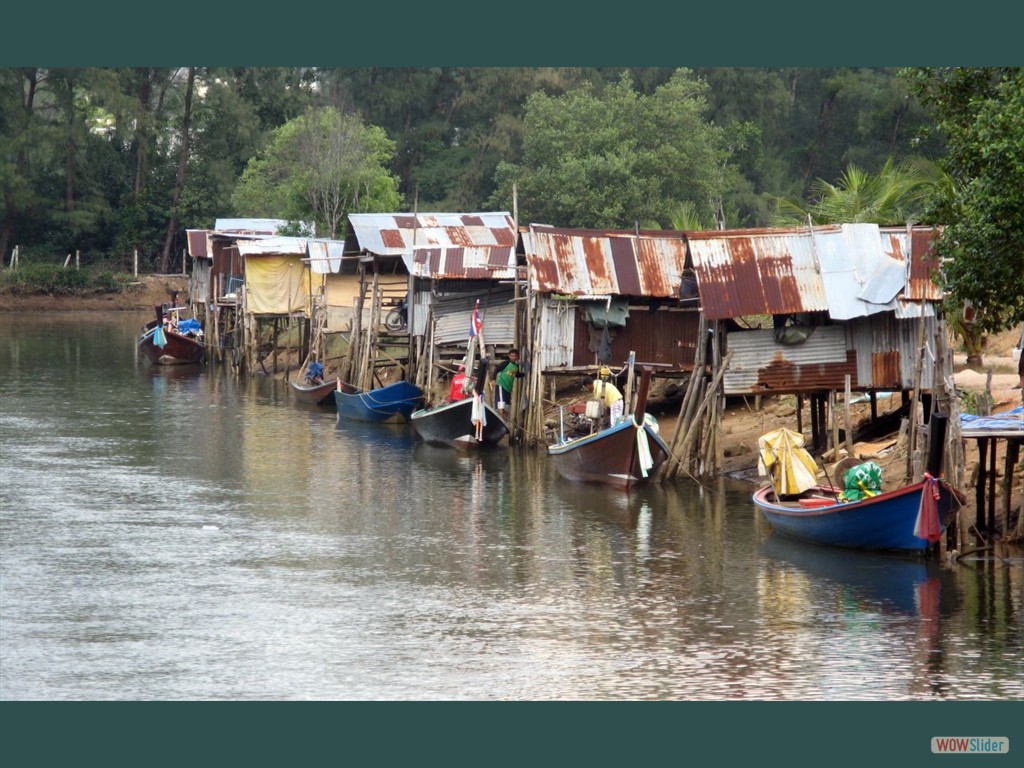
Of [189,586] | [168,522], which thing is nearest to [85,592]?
[189,586]

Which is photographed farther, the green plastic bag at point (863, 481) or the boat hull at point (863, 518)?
the green plastic bag at point (863, 481)

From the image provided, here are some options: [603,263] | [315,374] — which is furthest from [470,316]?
[315,374]

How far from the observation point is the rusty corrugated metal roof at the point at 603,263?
1115 inches

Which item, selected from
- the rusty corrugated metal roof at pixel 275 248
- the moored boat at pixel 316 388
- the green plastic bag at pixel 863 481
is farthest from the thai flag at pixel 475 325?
the rusty corrugated metal roof at pixel 275 248

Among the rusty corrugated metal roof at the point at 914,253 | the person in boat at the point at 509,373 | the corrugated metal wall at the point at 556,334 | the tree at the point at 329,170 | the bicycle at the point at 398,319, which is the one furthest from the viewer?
the tree at the point at 329,170

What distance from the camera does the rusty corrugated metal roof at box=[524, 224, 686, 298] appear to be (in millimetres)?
28328

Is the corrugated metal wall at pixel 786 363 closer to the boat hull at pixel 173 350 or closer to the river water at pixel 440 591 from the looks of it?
the river water at pixel 440 591

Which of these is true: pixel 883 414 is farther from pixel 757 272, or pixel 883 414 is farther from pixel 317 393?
pixel 317 393

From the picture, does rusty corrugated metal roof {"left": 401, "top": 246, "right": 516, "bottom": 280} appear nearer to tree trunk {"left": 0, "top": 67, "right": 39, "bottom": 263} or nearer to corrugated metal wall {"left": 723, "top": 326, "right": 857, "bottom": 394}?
corrugated metal wall {"left": 723, "top": 326, "right": 857, "bottom": 394}

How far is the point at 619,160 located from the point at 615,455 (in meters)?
27.9

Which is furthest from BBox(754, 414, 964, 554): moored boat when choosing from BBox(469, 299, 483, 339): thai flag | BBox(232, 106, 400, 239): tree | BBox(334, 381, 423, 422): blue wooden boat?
BBox(232, 106, 400, 239): tree

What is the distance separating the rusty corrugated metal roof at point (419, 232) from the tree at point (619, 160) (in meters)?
13.8

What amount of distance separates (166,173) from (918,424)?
183 ft

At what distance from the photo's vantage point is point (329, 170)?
5544 centimetres
